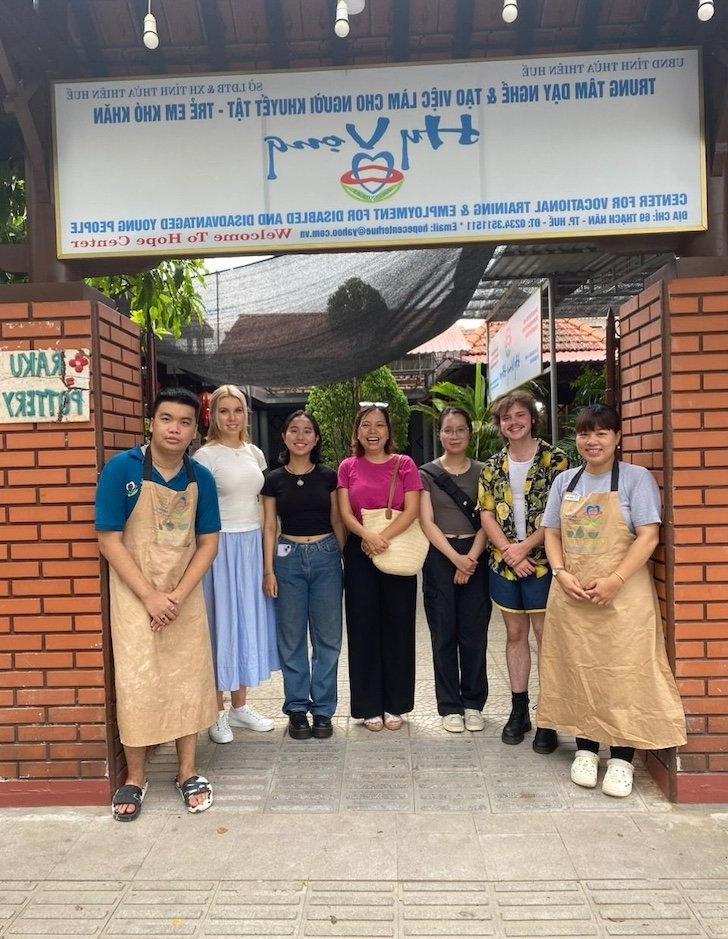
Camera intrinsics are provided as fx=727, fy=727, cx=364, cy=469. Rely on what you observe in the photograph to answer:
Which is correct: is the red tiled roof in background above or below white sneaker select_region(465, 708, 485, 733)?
above

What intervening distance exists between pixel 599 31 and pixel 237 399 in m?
2.46

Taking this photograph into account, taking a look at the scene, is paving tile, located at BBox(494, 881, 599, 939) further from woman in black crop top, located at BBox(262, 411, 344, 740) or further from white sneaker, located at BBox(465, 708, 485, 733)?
woman in black crop top, located at BBox(262, 411, 344, 740)

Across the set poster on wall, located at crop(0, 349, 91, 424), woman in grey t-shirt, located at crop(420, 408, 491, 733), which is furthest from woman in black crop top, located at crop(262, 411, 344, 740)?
poster on wall, located at crop(0, 349, 91, 424)

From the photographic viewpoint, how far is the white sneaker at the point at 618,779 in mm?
3254

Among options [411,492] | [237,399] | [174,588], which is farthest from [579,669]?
[237,399]

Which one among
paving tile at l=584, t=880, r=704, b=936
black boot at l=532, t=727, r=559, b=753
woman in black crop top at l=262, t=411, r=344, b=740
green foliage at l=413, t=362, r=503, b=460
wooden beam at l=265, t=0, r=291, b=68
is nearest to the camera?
paving tile at l=584, t=880, r=704, b=936

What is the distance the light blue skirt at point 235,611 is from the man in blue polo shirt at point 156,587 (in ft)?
1.48

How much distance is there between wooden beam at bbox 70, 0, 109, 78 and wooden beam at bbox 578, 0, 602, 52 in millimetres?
2162

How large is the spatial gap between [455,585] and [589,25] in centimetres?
278

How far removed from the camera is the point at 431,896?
2.55 m

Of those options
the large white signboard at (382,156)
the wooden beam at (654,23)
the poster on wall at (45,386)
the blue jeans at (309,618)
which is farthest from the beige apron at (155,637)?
the wooden beam at (654,23)

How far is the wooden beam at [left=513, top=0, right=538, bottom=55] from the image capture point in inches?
125

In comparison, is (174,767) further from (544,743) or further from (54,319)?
(54,319)

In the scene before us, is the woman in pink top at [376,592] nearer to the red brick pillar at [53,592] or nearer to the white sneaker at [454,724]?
the white sneaker at [454,724]
